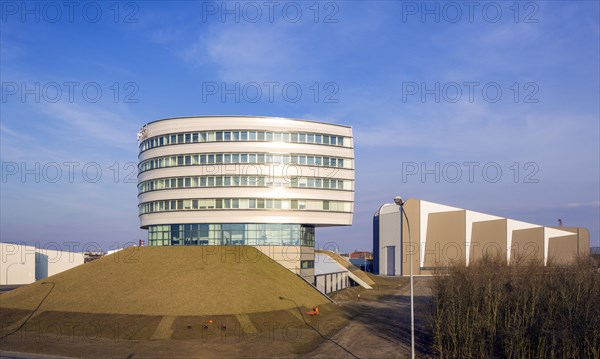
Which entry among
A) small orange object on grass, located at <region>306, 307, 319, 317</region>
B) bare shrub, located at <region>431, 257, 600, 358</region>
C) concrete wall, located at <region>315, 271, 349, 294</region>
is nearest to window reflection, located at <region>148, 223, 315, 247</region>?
concrete wall, located at <region>315, 271, 349, 294</region>

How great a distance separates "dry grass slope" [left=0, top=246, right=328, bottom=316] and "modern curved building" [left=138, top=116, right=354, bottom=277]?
4.74 metres

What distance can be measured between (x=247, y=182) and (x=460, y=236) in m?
61.0

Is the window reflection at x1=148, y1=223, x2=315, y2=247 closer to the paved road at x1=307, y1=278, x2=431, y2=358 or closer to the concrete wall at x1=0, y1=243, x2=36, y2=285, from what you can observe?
the paved road at x1=307, y1=278, x2=431, y2=358

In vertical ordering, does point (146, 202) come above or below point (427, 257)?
above

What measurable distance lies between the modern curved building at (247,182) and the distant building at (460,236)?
41.5 meters

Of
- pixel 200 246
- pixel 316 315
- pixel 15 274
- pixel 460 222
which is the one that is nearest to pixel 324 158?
pixel 200 246

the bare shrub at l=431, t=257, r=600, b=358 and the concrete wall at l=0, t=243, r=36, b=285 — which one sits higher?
the bare shrub at l=431, t=257, r=600, b=358

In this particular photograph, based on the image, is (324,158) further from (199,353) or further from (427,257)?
(427,257)

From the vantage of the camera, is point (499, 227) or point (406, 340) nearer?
point (406, 340)

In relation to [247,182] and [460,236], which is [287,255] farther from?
[460,236]

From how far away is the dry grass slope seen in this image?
52594 mm

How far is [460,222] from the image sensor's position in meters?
114

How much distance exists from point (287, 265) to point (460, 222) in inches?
2235

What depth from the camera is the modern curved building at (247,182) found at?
237 ft
